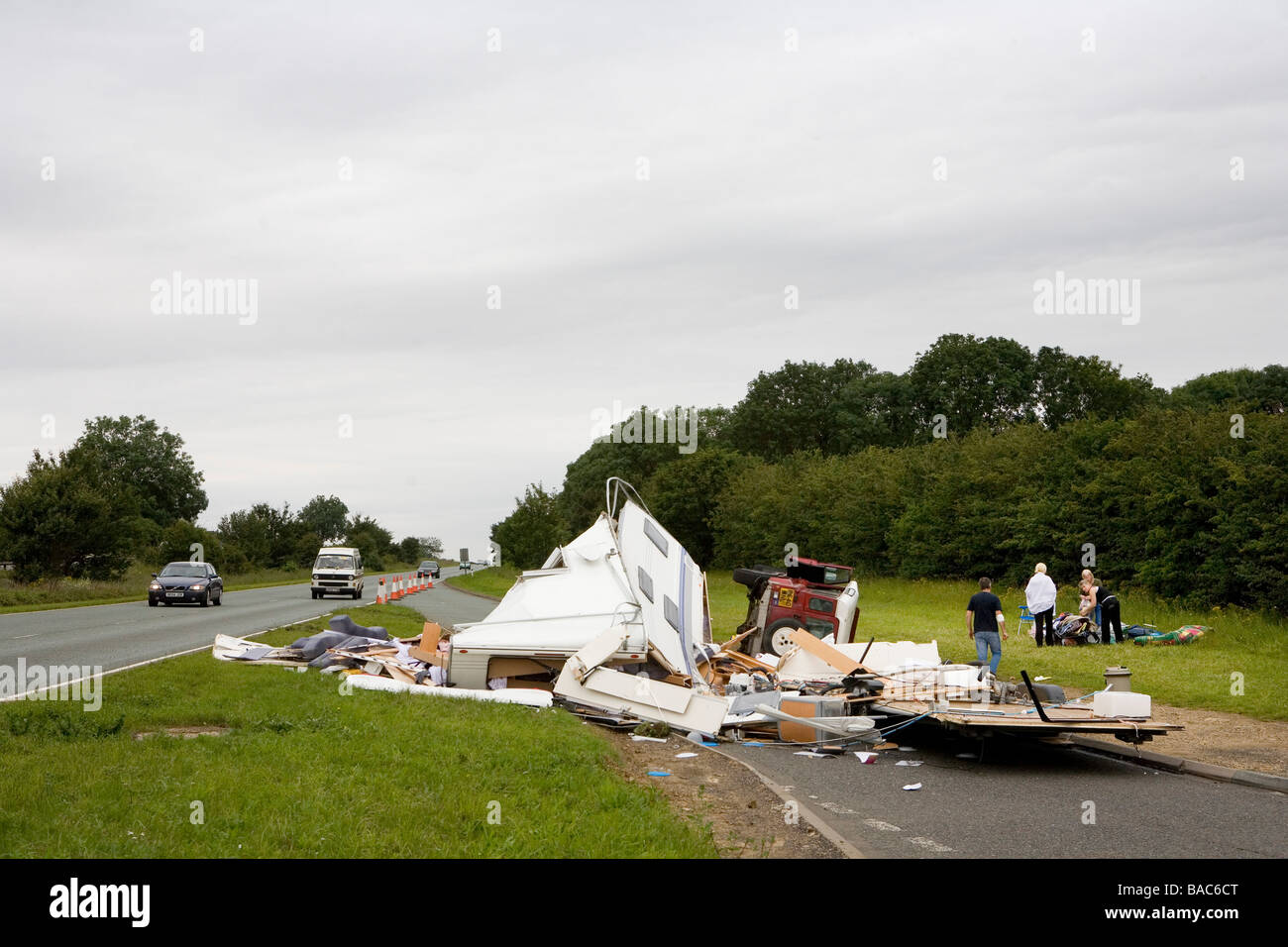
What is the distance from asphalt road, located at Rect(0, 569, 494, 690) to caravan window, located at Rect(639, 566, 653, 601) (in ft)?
23.2

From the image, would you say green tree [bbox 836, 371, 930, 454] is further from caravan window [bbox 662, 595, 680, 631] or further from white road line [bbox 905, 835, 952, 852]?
white road line [bbox 905, 835, 952, 852]

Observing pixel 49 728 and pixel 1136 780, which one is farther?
pixel 1136 780

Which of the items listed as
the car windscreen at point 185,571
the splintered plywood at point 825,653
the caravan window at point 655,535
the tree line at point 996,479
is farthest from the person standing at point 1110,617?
the car windscreen at point 185,571

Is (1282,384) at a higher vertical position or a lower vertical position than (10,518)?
higher

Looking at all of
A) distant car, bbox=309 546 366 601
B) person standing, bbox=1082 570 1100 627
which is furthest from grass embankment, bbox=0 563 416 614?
person standing, bbox=1082 570 1100 627

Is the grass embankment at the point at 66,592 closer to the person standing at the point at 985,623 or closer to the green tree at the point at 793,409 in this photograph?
the person standing at the point at 985,623

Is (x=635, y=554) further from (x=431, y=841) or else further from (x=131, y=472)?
(x=131, y=472)

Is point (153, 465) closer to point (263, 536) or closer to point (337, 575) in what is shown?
point (263, 536)

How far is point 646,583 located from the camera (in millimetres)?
16484

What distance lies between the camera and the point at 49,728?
927 centimetres

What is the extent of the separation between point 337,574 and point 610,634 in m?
32.5

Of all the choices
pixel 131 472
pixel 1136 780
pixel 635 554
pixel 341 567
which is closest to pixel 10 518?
pixel 341 567
